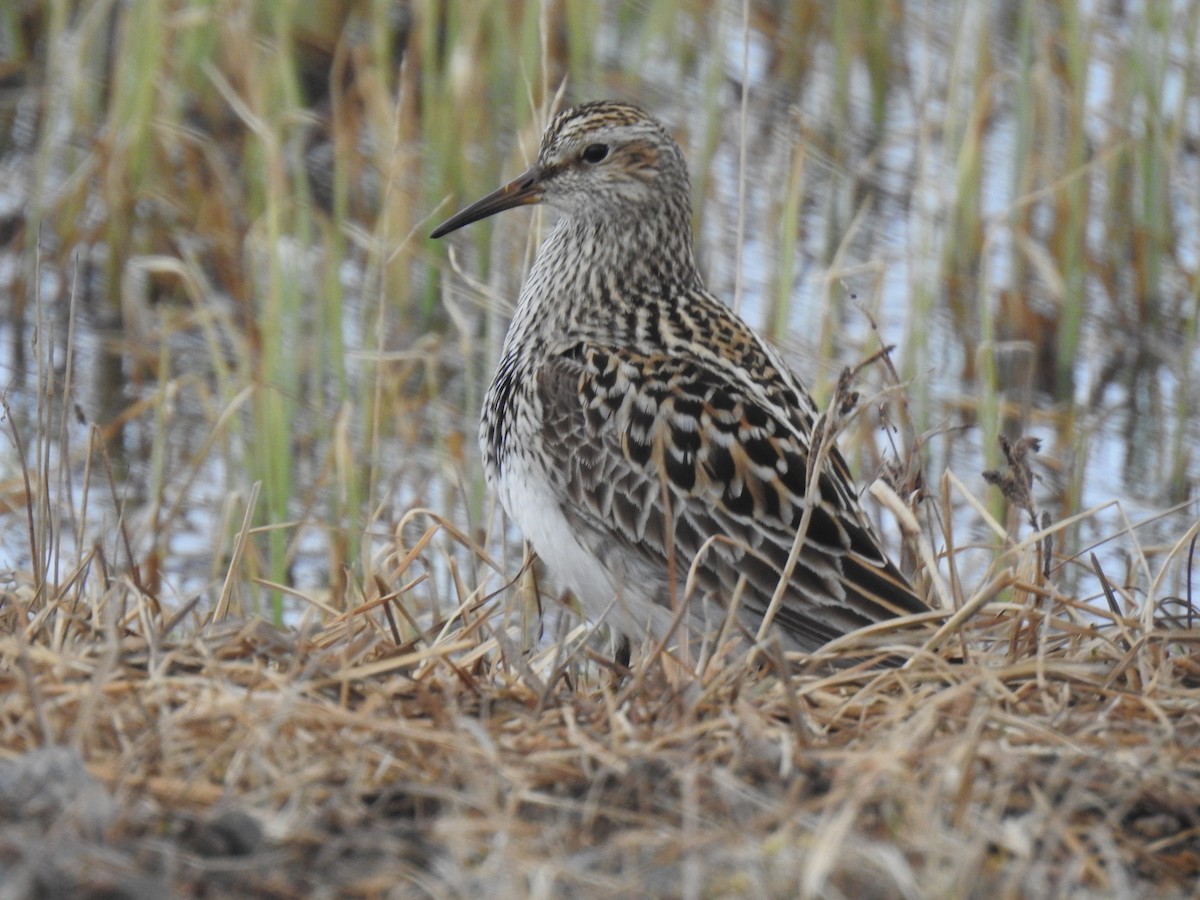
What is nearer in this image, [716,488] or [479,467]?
[716,488]

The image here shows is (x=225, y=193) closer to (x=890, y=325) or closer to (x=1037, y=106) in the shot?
(x=890, y=325)

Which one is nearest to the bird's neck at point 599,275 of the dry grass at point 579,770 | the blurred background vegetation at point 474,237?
the blurred background vegetation at point 474,237

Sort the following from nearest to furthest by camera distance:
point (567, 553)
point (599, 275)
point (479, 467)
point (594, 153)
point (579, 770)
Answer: point (579, 770) → point (567, 553) → point (599, 275) → point (594, 153) → point (479, 467)

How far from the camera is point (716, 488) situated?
173 inches

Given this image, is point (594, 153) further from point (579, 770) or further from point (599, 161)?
point (579, 770)

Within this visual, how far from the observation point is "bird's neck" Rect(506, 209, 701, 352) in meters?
4.99

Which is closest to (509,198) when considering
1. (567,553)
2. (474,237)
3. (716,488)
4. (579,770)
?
(567,553)

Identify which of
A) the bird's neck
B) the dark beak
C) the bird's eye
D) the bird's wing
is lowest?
the bird's wing

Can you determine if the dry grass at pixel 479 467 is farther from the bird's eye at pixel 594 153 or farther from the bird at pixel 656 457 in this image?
the bird's eye at pixel 594 153

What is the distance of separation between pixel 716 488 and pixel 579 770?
1316 millimetres

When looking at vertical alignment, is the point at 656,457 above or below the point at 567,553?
above

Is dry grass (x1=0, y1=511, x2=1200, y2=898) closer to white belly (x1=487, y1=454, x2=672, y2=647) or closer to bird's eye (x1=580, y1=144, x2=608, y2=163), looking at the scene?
white belly (x1=487, y1=454, x2=672, y2=647)

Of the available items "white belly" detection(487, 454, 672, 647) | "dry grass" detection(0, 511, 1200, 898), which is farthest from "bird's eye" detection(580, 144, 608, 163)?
"dry grass" detection(0, 511, 1200, 898)

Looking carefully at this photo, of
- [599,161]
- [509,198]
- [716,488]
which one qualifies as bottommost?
[716,488]
